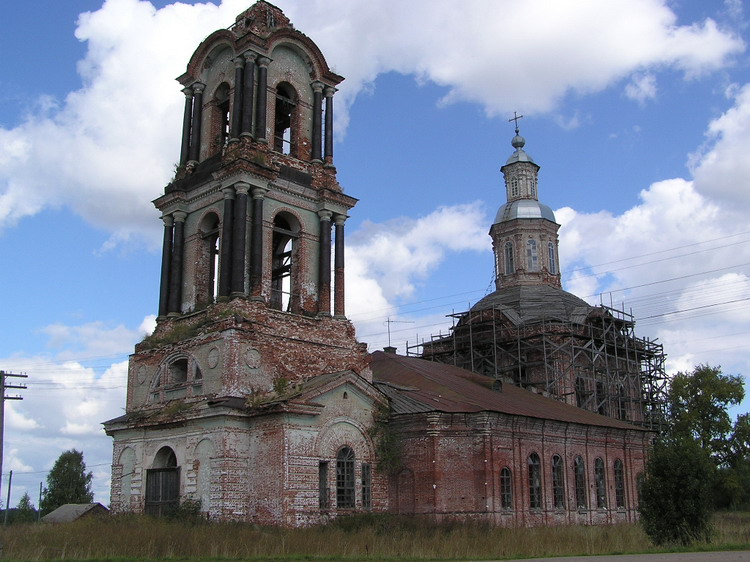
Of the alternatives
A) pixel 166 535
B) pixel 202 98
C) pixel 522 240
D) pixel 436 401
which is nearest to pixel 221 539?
pixel 166 535

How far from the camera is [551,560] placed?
49.0 feet

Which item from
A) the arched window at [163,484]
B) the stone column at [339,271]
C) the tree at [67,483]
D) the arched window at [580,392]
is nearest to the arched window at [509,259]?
the arched window at [580,392]

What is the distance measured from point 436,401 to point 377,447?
8.02 ft

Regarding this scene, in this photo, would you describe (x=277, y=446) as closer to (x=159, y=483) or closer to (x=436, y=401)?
(x=159, y=483)

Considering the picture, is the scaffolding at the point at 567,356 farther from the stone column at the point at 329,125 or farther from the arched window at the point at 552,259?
the stone column at the point at 329,125

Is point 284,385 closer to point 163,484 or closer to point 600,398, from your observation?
point 163,484

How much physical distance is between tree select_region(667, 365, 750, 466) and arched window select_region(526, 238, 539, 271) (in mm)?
11504

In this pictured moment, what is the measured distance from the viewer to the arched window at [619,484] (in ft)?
102

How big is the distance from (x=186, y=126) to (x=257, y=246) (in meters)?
6.21

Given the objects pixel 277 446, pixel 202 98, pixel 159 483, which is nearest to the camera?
pixel 277 446

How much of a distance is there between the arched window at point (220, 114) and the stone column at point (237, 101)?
1.38 meters

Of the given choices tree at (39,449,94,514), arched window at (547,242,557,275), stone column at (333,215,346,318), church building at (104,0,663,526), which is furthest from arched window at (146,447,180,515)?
tree at (39,449,94,514)

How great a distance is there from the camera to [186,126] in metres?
27.6

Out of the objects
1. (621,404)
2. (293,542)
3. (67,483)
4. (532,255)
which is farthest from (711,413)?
(67,483)
